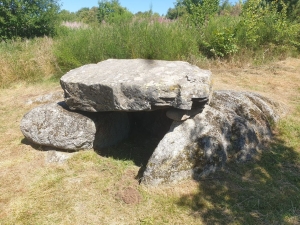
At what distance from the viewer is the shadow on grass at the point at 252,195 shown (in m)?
2.91

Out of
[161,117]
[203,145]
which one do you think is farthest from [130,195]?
[161,117]

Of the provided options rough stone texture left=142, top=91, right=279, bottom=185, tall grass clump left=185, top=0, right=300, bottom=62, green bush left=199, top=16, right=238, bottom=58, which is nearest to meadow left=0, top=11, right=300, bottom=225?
rough stone texture left=142, top=91, right=279, bottom=185

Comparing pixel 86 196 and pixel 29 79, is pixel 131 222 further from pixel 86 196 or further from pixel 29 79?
pixel 29 79

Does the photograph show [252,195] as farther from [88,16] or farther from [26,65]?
[88,16]

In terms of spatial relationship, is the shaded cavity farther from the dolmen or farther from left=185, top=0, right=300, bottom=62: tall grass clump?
left=185, top=0, right=300, bottom=62: tall grass clump

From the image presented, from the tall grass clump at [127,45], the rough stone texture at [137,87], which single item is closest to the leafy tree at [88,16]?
the tall grass clump at [127,45]

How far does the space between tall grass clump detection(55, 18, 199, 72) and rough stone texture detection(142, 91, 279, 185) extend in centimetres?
401

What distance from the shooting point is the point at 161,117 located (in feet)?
14.6

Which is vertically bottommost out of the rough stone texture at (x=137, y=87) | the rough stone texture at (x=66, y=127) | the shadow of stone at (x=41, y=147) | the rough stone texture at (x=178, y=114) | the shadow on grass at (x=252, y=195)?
the shadow of stone at (x=41, y=147)

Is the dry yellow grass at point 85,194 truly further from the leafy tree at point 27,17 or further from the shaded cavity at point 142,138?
the leafy tree at point 27,17

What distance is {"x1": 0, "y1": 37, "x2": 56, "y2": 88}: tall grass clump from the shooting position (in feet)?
26.9

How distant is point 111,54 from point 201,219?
5684mm

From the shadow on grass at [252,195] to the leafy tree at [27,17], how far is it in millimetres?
10670

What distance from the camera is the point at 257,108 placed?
4.62 m
